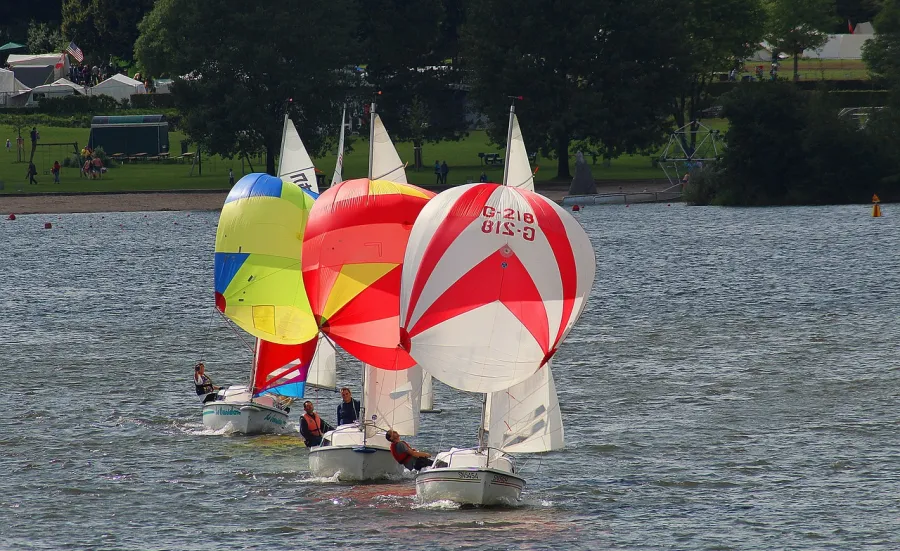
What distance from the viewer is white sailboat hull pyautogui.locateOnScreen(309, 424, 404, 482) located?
3803 centimetres

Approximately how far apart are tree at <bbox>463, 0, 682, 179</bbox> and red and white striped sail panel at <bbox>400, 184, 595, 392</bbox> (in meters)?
94.0

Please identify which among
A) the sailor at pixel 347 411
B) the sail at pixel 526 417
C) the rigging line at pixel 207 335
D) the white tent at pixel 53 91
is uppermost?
the white tent at pixel 53 91

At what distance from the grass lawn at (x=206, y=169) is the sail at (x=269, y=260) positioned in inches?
3141

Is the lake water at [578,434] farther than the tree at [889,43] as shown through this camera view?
No

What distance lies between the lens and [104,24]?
625ft

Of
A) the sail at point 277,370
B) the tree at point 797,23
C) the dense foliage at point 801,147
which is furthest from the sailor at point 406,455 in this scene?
the tree at point 797,23

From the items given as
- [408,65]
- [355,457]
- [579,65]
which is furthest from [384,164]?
[408,65]

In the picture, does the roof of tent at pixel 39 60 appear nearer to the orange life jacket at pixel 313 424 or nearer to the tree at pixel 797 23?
the tree at pixel 797 23

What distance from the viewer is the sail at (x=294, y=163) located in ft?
159

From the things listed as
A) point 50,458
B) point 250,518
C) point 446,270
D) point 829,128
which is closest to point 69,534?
point 250,518

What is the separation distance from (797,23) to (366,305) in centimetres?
15165

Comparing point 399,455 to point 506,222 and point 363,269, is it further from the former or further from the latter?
point 506,222

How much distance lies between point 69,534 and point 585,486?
41.9 ft

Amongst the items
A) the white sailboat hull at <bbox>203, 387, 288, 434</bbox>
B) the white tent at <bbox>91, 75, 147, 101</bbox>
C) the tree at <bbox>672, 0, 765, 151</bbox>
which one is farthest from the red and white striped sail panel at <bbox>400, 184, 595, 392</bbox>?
the white tent at <bbox>91, 75, 147, 101</bbox>
